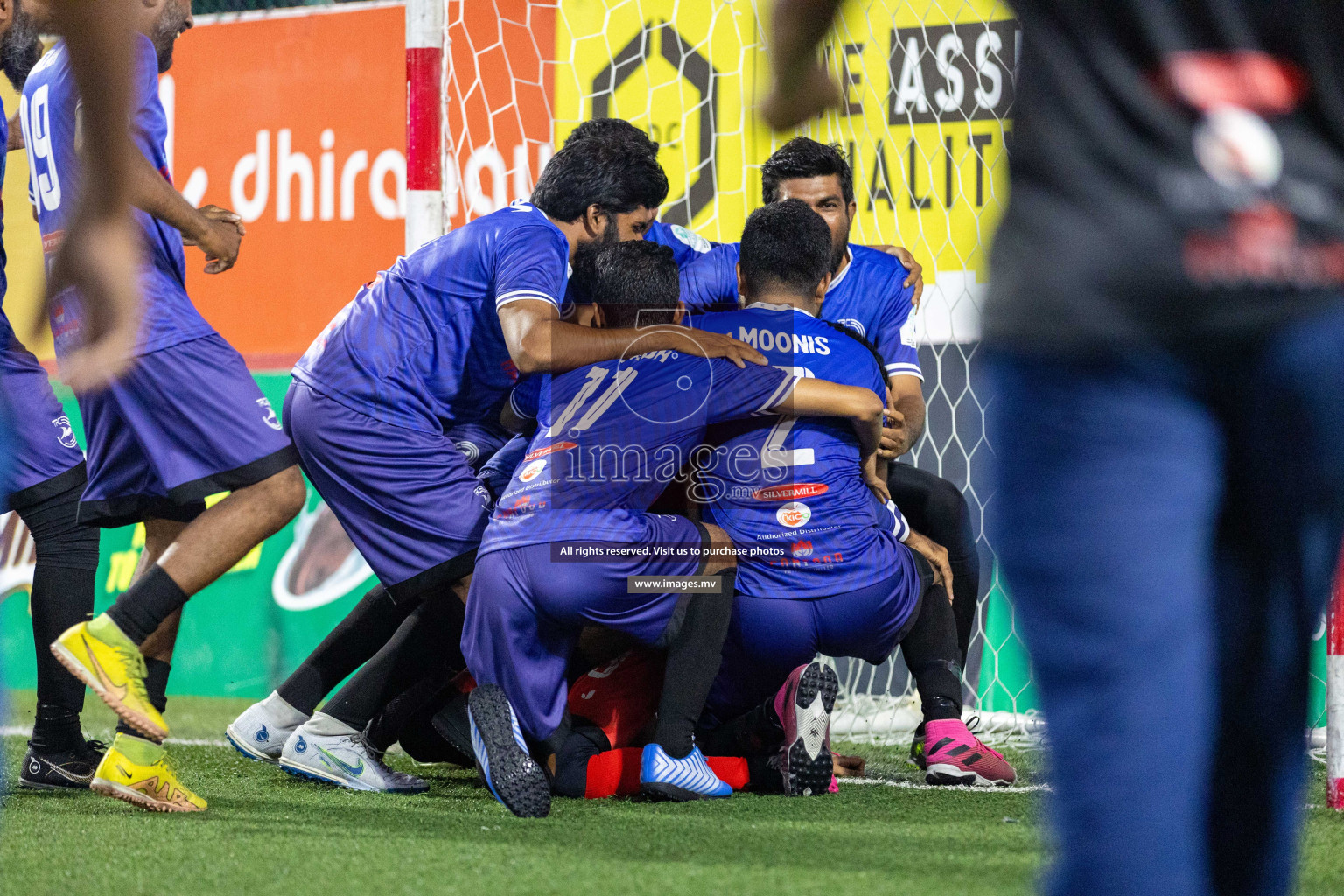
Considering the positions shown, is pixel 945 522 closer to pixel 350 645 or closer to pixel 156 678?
pixel 350 645

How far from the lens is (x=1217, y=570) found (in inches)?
37.1

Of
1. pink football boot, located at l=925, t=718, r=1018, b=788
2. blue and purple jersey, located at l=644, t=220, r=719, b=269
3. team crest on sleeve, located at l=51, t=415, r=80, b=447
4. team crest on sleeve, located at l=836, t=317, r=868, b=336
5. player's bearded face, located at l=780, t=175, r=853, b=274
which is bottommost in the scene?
pink football boot, located at l=925, t=718, r=1018, b=788

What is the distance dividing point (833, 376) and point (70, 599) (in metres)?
1.88

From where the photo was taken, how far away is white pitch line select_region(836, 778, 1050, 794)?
10.4ft

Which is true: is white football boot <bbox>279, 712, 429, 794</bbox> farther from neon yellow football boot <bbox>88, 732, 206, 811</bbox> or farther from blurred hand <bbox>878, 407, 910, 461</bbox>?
blurred hand <bbox>878, 407, 910, 461</bbox>

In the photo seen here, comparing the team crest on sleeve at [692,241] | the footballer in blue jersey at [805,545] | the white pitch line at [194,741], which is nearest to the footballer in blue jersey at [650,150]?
the team crest on sleeve at [692,241]

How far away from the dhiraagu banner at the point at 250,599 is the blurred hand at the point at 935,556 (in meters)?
2.51

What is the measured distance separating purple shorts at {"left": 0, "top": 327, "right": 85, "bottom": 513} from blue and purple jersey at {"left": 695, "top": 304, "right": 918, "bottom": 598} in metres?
1.54

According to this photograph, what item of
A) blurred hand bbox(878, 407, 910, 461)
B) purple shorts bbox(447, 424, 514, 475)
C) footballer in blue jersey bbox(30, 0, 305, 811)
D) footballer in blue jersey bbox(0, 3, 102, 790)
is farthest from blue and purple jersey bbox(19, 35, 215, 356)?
blurred hand bbox(878, 407, 910, 461)

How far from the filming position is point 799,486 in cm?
317

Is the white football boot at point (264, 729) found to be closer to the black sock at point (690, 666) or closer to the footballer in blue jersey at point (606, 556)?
the footballer in blue jersey at point (606, 556)

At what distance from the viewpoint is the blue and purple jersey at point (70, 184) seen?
2.96 metres

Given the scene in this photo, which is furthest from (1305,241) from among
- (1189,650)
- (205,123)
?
(205,123)

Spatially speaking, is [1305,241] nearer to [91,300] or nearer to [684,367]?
[91,300]
